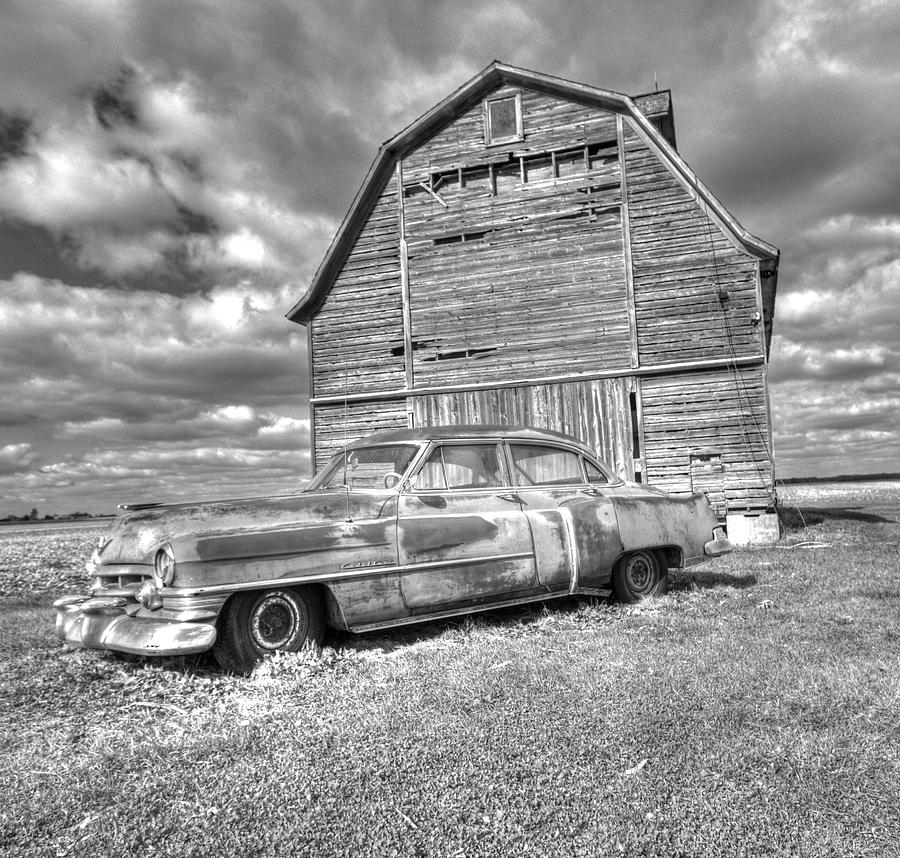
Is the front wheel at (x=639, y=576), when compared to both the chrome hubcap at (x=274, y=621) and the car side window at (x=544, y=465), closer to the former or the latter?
the car side window at (x=544, y=465)

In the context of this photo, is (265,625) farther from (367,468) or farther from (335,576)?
(367,468)

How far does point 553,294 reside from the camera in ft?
44.3

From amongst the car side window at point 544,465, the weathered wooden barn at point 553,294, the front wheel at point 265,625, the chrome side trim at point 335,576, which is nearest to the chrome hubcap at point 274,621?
the front wheel at point 265,625

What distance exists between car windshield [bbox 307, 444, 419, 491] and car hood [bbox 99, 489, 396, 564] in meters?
0.41

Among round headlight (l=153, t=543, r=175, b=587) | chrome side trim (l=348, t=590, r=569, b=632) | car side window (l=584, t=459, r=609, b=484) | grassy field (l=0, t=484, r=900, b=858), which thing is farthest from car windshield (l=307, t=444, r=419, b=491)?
car side window (l=584, t=459, r=609, b=484)

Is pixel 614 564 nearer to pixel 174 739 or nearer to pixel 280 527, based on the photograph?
pixel 280 527

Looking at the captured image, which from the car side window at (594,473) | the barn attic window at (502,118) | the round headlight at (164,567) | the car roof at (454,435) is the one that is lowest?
the round headlight at (164,567)

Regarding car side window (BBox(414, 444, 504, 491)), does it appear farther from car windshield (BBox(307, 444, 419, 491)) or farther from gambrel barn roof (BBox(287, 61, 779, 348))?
gambrel barn roof (BBox(287, 61, 779, 348))

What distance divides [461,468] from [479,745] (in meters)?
2.83

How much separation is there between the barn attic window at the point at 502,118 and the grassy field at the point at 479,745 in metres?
11.3

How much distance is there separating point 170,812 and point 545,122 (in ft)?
45.3

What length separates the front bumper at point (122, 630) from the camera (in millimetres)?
4055

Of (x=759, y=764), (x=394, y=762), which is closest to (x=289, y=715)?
(x=394, y=762)

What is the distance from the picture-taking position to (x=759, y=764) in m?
2.84
